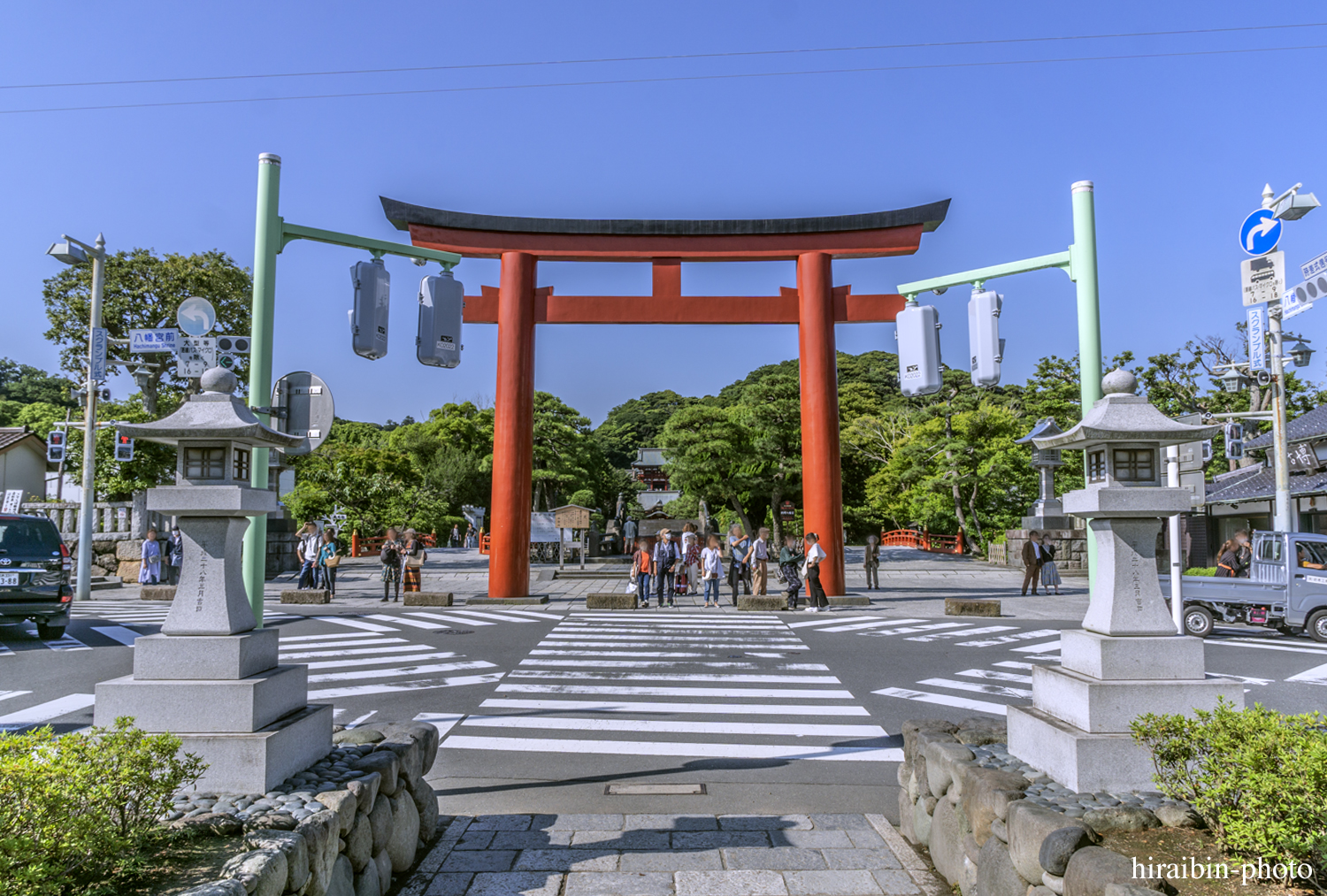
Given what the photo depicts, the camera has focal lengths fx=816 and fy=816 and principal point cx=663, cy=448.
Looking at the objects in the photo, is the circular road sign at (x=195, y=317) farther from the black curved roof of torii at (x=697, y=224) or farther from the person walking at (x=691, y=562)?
the person walking at (x=691, y=562)

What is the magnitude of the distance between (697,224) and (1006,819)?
14104 millimetres

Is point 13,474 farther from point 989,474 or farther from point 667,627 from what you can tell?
point 989,474

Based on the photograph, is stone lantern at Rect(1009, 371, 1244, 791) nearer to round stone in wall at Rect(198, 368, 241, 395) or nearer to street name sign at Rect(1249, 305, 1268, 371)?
round stone in wall at Rect(198, 368, 241, 395)

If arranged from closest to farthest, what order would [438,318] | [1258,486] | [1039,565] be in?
1. [438,318]
2. [1039,565]
3. [1258,486]

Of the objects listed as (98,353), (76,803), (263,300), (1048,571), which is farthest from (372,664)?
(1048,571)

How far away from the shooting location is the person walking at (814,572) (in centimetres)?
1566

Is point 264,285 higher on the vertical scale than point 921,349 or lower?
lower

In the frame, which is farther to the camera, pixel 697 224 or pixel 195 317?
pixel 697 224

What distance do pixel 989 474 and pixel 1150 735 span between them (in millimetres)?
30397

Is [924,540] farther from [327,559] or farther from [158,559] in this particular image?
[158,559]

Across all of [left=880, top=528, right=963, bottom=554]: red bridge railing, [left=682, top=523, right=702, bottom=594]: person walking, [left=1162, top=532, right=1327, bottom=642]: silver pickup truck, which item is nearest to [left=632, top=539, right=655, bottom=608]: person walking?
[left=682, top=523, right=702, bottom=594]: person walking

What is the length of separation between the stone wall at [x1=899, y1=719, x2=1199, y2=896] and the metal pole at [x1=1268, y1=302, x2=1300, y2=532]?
13.1 m

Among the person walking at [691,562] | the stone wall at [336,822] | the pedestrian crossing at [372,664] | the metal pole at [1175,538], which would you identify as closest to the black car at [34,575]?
the pedestrian crossing at [372,664]

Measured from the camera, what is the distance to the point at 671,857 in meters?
4.15
